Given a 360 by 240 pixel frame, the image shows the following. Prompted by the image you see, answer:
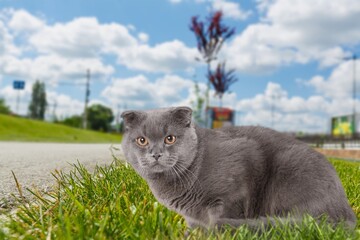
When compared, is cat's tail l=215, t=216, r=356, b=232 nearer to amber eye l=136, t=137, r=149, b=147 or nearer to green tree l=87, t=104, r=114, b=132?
amber eye l=136, t=137, r=149, b=147

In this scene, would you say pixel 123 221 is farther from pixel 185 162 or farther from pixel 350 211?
pixel 350 211

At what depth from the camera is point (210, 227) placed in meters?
3.10

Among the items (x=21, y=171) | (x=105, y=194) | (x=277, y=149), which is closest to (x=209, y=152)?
(x=277, y=149)

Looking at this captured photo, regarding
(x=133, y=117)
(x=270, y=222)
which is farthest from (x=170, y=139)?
(x=270, y=222)

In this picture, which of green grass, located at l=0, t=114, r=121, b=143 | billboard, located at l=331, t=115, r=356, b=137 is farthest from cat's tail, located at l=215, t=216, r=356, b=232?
billboard, located at l=331, t=115, r=356, b=137

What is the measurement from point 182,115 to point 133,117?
1.37 feet

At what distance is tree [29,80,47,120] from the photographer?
11538 cm

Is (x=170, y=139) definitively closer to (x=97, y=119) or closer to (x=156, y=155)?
(x=156, y=155)

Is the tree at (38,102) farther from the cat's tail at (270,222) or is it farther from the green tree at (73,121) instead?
the cat's tail at (270,222)

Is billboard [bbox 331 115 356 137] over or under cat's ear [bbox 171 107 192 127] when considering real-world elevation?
over

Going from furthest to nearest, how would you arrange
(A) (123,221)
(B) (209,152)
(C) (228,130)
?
(C) (228,130)
(B) (209,152)
(A) (123,221)

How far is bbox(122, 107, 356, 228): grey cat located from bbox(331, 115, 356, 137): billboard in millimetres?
38679

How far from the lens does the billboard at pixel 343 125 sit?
39.9 m

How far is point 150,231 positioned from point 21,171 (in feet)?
13.7
